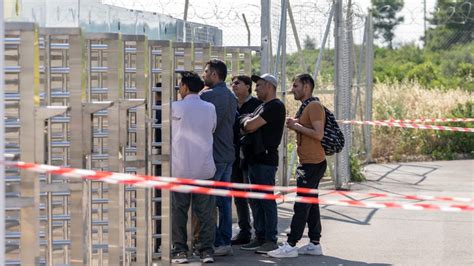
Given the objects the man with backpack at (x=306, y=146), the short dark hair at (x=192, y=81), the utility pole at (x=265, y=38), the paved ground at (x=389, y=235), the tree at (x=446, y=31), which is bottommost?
the paved ground at (x=389, y=235)

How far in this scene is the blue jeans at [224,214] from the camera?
10688 mm

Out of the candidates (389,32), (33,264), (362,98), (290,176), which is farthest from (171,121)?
(389,32)

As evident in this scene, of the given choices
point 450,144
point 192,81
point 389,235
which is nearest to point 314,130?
point 192,81

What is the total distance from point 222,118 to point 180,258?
1.45m

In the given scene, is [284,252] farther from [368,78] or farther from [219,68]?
[368,78]

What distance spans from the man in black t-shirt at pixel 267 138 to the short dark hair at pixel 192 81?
994 mm

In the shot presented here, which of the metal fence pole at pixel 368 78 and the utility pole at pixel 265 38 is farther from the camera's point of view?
the metal fence pole at pixel 368 78

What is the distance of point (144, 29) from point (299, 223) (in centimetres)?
251

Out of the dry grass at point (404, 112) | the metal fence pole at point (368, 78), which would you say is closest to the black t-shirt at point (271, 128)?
the dry grass at point (404, 112)

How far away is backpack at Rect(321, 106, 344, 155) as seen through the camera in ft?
34.8

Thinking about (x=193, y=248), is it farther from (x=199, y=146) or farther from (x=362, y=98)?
(x=362, y=98)

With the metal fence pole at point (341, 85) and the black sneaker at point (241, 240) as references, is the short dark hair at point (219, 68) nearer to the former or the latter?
the black sneaker at point (241, 240)

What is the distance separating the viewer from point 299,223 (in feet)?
34.7

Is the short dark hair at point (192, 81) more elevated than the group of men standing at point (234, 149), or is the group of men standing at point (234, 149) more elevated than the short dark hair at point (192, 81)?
the short dark hair at point (192, 81)
